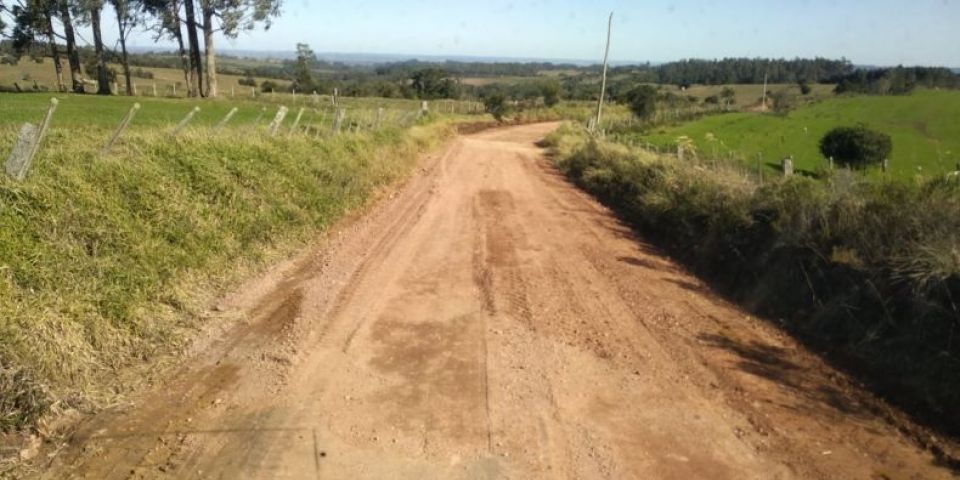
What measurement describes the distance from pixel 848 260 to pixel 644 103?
54.0m

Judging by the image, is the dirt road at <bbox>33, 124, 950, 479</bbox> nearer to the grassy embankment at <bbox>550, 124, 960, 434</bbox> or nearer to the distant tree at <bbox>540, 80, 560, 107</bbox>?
the grassy embankment at <bbox>550, 124, 960, 434</bbox>

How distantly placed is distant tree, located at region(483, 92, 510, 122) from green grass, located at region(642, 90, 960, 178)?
10795 millimetres

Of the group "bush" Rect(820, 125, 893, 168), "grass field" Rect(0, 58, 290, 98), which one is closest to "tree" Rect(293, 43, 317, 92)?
"grass field" Rect(0, 58, 290, 98)

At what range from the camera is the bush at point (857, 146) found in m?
35.5

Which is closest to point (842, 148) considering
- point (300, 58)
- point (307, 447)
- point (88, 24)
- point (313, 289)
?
point (313, 289)

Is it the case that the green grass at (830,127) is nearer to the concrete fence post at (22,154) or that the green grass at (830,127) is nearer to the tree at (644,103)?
the tree at (644,103)

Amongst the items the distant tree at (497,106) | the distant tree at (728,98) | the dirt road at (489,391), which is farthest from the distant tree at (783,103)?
the dirt road at (489,391)

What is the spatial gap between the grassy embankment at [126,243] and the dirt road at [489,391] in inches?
16.5

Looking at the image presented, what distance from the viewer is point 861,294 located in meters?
7.36

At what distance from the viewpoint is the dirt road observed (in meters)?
4.90

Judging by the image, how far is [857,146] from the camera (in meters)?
35.7

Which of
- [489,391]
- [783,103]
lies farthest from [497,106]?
[489,391]

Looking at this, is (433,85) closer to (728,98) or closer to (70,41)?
(728,98)

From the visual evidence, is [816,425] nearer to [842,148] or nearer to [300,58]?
[842,148]
